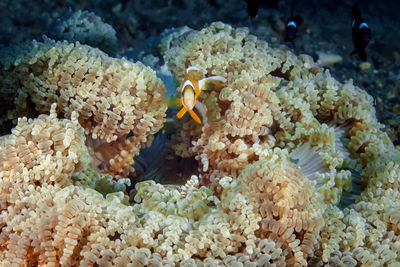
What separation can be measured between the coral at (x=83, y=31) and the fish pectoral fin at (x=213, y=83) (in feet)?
3.67

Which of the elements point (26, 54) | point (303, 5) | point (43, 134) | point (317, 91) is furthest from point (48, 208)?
point (303, 5)

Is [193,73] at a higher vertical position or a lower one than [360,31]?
higher

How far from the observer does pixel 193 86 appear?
1.85 meters

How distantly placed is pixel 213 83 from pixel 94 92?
2.08ft

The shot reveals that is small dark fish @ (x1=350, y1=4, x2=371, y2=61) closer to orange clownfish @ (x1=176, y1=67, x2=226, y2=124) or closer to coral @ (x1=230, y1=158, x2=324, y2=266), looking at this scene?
orange clownfish @ (x1=176, y1=67, x2=226, y2=124)

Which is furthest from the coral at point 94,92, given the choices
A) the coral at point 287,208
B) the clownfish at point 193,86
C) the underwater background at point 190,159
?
the coral at point 287,208

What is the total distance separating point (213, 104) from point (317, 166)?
0.68 meters

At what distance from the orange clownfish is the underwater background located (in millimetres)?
12

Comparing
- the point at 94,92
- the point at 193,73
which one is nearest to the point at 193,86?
the point at 193,73

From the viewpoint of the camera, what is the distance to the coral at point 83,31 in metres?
2.54

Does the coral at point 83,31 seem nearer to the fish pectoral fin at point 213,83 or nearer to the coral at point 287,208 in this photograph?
the fish pectoral fin at point 213,83

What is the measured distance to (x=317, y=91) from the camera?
7.03ft

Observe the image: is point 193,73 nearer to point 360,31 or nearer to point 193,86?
point 193,86

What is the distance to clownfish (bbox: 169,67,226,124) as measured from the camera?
6.07 feet
